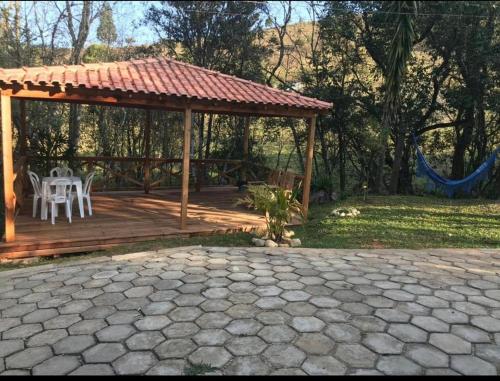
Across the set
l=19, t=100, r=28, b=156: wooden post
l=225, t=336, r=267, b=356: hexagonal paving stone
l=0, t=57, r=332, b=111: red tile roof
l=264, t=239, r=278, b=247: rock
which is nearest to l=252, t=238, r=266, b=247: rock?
l=264, t=239, r=278, b=247: rock

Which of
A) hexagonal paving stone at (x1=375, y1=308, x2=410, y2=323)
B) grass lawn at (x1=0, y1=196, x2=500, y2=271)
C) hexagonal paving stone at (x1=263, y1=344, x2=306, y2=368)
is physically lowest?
hexagonal paving stone at (x1=263, y1=344, x2=306, y2=368)

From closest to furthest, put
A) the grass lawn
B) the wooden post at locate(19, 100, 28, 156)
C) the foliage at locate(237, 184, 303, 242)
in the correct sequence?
the foliage at locate(237, 184, 303, 242) → the grass lawn → the wooden post at locate(19, 100, 28, 156)

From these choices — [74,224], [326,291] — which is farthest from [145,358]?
[74,224]

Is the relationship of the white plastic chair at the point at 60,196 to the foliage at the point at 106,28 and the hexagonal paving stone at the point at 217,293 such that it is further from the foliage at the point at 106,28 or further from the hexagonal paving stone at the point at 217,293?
the foliage at the point at 106,28

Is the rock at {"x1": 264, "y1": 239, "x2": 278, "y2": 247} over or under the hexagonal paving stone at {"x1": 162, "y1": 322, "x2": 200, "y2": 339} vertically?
over

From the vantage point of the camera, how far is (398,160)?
1073 cm

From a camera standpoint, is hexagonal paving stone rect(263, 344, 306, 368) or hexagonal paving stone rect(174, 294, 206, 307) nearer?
hexagonal paving stone rect(263, 344, 306, 368)

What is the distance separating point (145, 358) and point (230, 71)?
9.98 m

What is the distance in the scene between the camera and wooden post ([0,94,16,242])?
502 centimetres

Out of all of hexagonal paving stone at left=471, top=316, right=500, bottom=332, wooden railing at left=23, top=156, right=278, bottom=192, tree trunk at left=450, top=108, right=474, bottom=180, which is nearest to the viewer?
hexagonal paving stone at left=471, top=316, right=500, bottom=332

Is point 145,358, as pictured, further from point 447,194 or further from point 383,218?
point 447,194

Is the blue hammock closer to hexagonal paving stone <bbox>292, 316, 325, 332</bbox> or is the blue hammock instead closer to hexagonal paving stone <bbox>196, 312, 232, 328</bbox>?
hexagonal paving stone <bbox>292, 316, 325, 332</bbox>

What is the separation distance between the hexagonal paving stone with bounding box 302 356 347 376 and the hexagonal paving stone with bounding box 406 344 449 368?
534 mm

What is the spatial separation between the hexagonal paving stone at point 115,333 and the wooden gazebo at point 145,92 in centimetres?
299
